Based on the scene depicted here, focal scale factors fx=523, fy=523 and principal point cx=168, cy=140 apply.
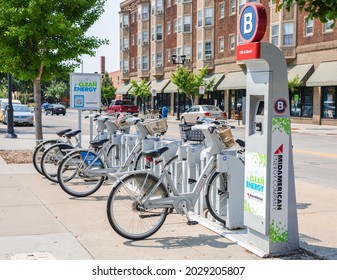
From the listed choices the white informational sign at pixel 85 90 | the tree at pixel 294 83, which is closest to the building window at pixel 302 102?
the tree at pixel 294 83

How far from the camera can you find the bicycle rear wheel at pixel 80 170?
28.3 ft

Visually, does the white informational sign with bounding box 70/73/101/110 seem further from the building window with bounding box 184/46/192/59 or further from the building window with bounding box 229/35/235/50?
the building window with bounding box 184/46/192/59

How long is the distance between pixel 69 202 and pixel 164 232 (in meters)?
2.46

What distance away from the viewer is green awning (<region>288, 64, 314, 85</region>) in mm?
35969

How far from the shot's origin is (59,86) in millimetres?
111500

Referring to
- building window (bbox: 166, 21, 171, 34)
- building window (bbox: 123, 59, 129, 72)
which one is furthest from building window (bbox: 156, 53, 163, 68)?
building window (bbox: 123, 59, 129, 72)

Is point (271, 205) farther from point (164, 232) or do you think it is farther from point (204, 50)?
point (204, 50)

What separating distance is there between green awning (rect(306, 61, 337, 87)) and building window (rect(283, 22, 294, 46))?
3.67m

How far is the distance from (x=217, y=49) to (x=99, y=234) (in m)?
43.4

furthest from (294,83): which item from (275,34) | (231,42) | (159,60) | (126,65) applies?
(126,65)

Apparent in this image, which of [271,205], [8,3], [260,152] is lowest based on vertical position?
[271,205]

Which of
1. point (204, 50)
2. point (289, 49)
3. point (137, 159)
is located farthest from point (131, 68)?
point (137, 159)

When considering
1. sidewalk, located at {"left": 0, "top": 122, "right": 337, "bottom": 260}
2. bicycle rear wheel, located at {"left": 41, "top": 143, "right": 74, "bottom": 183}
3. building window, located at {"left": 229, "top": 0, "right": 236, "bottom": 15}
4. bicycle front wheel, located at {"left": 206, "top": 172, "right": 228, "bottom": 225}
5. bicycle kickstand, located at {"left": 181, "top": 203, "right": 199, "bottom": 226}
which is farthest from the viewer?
building window, located at {"left": 229, "top": 0, "right": 236, "bottom": 15}

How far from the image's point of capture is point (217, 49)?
159 ft
